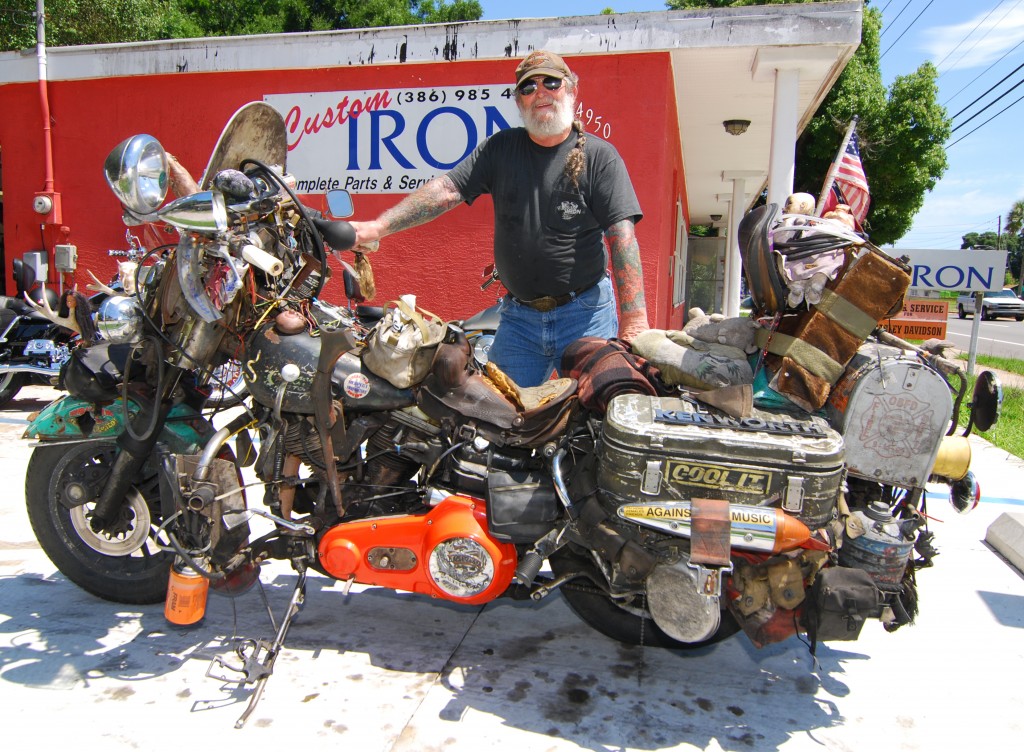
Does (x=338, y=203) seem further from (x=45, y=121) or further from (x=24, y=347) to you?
(x=45, y=121)

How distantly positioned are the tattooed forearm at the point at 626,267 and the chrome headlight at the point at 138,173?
5.09 feet

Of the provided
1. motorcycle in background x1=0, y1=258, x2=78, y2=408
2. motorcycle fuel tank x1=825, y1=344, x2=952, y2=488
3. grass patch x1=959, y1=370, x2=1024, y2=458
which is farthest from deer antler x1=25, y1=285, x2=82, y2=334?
grass patch x1=959, y1=370, x2=1024, y2=458

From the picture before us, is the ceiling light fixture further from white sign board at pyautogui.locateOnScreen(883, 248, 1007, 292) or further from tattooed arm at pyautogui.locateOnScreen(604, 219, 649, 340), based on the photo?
tattooed arm at pyautogui.locateOnScreen(604, 219, 649, 340)

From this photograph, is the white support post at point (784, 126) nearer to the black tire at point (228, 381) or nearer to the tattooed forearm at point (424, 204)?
the tattooed forearm at point (424, 204)

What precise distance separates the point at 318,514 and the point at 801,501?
1.49 meters

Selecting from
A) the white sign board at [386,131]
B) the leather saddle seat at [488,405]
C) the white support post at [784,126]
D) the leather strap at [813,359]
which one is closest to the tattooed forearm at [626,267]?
the leather saddle seat at [488,405]

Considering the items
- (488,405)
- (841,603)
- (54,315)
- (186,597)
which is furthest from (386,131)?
(841,603)

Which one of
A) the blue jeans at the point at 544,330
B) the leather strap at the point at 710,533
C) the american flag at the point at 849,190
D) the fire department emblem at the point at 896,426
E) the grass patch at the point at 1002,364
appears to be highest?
the american flag at the point at 849,190

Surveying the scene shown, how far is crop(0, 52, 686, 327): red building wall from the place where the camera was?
6.66 meters

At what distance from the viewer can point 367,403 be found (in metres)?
2.34

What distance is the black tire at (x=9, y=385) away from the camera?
20.1 ft

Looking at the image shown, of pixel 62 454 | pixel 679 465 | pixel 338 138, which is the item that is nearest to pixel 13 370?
pixel 338 138

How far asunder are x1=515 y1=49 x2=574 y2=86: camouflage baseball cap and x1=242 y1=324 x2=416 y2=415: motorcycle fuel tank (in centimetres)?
130

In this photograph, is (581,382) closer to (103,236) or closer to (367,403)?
(367,403)
